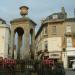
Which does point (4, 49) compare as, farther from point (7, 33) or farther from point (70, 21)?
point (70, 21)

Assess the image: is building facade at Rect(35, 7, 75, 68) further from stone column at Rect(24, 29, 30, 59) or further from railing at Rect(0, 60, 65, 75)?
railing at Rect(0, 60, 65, 75)

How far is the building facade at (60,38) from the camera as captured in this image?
54312mm

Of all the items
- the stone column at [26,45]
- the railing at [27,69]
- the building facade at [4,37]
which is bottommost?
the railing at [27,69]

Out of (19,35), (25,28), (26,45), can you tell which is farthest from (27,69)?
(19,35)

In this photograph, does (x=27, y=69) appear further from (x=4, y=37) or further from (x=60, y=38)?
(x=4, y=37)

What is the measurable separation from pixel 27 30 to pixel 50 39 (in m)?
27.5

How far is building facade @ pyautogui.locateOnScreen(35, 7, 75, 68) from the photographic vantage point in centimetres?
5431

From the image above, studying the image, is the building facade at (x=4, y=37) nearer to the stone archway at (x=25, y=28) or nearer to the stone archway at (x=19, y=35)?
the stone archway at (x=19, y=35)

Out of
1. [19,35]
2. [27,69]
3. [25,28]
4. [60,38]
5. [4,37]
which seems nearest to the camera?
[27,69]

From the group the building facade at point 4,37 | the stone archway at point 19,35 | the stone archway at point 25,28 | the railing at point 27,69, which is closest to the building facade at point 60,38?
the building facade at point 4,37

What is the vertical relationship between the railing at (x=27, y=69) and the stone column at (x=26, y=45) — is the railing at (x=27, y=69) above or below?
below

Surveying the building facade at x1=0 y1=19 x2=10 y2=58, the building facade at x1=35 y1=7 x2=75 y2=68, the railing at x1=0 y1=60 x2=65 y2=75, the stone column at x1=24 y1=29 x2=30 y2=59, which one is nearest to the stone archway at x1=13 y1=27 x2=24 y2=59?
the stone column at x1=24 y1=29 x2=30 y2=59

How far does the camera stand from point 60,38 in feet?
183

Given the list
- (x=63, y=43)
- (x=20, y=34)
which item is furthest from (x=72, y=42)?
(x=20, y=34)
